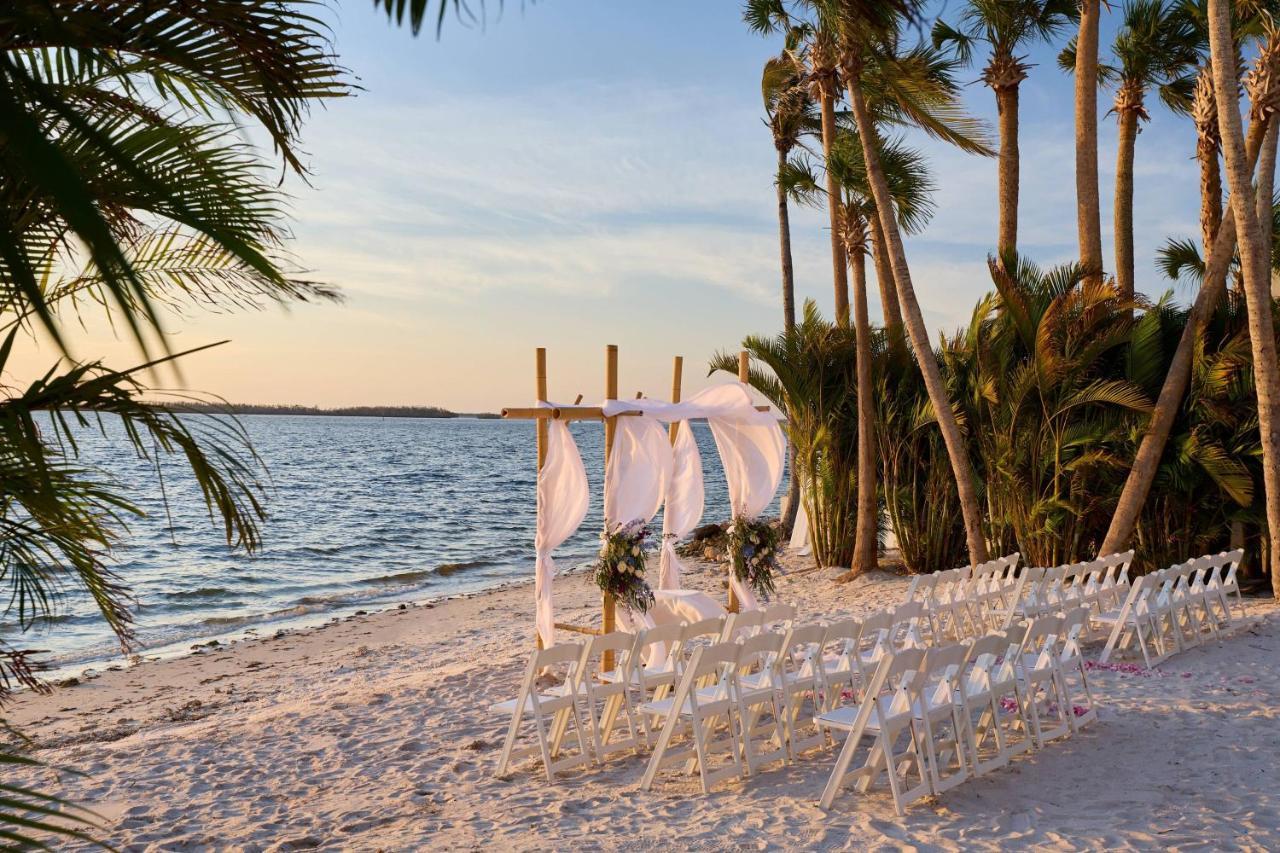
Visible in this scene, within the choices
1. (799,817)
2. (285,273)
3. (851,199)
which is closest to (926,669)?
(799,817)

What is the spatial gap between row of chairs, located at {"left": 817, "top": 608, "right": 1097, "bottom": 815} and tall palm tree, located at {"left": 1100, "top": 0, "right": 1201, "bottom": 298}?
9.38 m

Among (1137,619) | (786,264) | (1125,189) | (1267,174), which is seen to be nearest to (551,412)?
(1137,619)

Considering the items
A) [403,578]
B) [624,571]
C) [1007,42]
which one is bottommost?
[403,578]

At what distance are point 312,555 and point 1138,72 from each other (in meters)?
19.1

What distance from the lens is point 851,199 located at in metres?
14.7

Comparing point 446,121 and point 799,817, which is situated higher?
point 446,121

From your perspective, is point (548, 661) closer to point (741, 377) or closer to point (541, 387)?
point (541, 387)

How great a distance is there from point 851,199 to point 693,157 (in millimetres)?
2306

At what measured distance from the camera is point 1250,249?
10648 millimetres

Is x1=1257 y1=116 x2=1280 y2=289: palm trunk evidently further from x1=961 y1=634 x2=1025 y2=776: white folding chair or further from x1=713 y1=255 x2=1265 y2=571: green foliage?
x1=961 y1=634 x2=1025 y2=776: white folding chair

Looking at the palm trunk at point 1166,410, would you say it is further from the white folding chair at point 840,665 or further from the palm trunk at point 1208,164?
the white folding chair at point 840,665

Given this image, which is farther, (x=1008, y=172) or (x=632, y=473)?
(x=1008, y=172)

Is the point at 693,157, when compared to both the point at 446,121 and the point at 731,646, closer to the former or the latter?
the point at 446,121

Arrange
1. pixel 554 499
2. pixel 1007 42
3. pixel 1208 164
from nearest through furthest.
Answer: pixel 554 499, pixel 1208 164, pixel 1007 42
